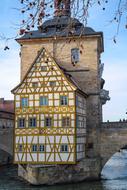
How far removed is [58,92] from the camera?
2831cm

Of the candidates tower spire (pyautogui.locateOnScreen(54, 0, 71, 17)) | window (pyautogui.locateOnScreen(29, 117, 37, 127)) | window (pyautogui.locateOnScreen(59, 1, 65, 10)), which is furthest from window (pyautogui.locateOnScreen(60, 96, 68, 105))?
window (pyautogui.locateOnScreen(59, 1, 65, 10))

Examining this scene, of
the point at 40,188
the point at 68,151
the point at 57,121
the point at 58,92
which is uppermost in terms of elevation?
the point at 58,92

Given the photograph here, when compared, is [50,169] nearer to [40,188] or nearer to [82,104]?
[40,188]

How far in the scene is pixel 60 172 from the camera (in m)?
27.4

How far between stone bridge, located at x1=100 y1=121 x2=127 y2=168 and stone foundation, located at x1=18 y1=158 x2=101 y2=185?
1.14m

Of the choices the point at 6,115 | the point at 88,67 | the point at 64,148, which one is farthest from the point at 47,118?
the point at 6,115

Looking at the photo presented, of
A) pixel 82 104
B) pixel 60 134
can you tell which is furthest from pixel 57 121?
pixel 82 104

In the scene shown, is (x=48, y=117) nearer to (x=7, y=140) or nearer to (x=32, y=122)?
(x=32, y=122)

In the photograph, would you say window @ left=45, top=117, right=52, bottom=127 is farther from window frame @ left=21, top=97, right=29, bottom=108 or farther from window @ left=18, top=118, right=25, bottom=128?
window frame @ left=21, top=97, right=29, bottom=108

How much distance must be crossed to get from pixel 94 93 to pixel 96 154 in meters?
4.70

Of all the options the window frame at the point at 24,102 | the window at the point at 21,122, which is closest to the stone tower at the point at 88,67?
the window frame at the point at 24,102

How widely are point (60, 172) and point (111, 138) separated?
17.6ft

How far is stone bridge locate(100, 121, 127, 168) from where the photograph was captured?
99.5 feet

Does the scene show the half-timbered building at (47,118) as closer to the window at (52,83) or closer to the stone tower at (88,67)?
the window at (52,83)
